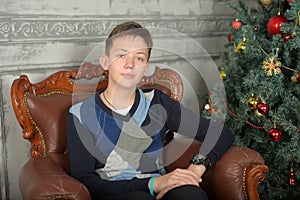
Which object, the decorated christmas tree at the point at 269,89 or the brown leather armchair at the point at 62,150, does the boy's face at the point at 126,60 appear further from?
the decorated christmas tree at the point at 269,89

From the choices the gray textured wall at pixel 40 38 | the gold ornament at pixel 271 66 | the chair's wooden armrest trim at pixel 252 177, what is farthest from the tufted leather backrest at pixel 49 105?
the gold ornament at pixel 271 66

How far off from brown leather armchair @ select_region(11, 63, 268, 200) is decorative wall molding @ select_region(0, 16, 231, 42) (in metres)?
0.31

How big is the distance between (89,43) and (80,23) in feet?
0.43

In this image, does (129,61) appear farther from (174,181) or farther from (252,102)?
(252,102)

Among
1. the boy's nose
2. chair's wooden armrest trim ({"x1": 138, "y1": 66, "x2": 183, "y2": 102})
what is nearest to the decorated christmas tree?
chair's wooden armrest trim ({"x1": 138, "y1": 66, "x2": 183, "y2": 102})

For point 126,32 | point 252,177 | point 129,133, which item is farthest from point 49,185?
point 252,177

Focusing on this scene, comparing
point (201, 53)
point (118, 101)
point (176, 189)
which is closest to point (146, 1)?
point (201, 53)

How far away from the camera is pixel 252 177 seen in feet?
5.69

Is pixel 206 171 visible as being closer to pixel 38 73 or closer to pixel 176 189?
pixel 176 189

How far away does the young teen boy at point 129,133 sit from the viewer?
163 cm

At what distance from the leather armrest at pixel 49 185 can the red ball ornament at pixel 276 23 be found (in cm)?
135

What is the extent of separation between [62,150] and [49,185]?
18.5 inches

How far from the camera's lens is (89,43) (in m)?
2.40

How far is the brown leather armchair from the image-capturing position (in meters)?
1.63
